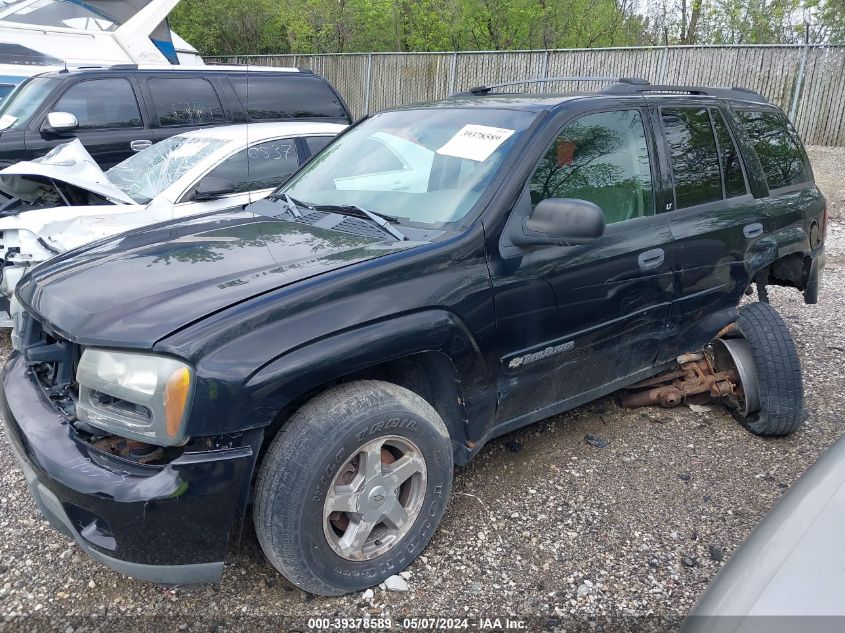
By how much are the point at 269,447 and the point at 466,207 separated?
49.8 inches

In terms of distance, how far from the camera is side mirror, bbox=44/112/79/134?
6895 millimetres

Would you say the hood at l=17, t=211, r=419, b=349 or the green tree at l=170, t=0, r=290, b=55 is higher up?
the green tree at l=170, t=0, r=290, b=55

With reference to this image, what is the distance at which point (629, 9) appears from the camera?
19.3 m

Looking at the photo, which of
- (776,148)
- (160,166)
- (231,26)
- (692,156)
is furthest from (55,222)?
(231,26)

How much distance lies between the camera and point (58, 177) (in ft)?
16.2

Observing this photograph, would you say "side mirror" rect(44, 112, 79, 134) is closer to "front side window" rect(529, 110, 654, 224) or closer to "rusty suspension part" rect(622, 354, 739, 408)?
"front side window" rect(529, 110, 654, 224)

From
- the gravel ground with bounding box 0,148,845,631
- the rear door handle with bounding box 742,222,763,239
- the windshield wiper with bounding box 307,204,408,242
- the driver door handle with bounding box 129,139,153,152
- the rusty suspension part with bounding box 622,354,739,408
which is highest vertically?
the windshield wiper with bounding box 307,204,408,242

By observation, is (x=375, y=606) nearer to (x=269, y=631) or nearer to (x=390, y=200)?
(x=269, y=631)

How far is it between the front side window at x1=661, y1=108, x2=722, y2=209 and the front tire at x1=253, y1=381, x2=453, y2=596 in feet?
6.45

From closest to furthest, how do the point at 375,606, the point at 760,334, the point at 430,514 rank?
the point at 375,606 < the point at 430,514 < the point at 760,334

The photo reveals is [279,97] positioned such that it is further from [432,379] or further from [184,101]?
[432,379]

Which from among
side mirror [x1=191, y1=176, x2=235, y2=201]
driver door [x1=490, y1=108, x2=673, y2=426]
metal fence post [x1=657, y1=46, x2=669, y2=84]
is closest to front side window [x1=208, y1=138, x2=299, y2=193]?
side mirror [x1=191, y1=176, x2=235, y2=201]

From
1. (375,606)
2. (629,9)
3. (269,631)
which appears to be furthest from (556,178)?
(629,9)

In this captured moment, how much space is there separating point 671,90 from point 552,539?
253 cm
